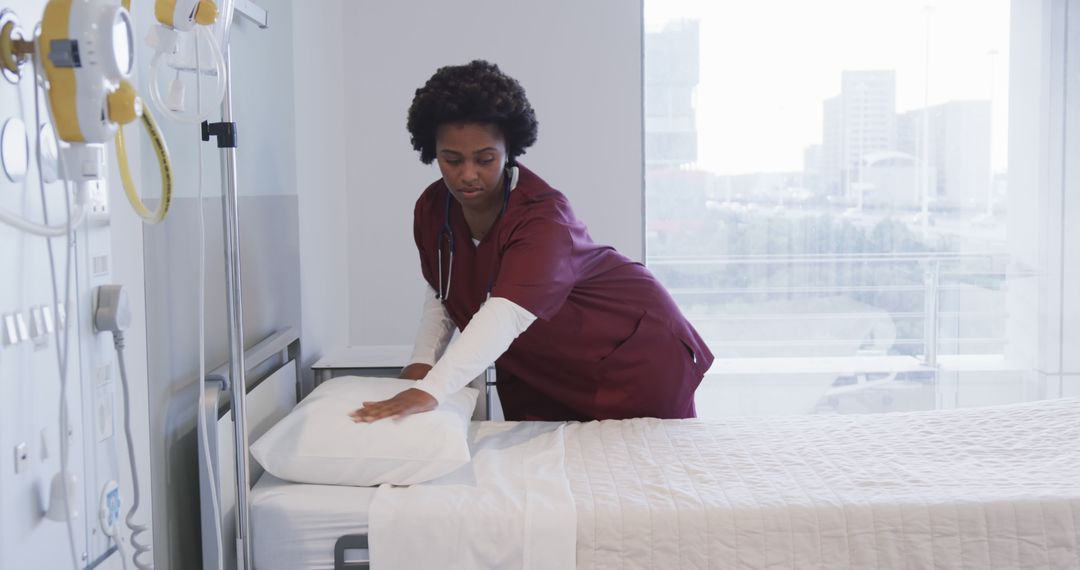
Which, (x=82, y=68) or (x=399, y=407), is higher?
(x=82, y=68)

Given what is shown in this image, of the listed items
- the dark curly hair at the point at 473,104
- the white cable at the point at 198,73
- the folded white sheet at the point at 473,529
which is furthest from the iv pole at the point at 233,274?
the dark curly hair at the point at 473,104

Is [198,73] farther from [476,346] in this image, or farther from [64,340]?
[476,346]

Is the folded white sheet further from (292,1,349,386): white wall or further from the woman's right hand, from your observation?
(292,1,349,386): white wall

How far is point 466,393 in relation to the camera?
7.21 feet

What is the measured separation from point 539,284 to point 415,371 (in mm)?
463

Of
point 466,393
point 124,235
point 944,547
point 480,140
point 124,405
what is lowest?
point 944,547

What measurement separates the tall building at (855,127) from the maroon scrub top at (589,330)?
173 cm

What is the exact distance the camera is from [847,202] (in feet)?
12.8

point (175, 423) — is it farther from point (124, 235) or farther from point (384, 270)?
point (384, 270)

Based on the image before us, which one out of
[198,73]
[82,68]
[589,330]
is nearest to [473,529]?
[589,330]

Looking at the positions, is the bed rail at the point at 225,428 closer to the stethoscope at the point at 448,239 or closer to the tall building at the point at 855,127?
the stethoscope at the point at 448,239

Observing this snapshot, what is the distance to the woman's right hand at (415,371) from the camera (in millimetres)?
2287

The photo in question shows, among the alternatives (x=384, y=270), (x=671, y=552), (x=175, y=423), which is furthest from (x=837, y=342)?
(x=175, y=423)

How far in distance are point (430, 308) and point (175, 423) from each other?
81cm
